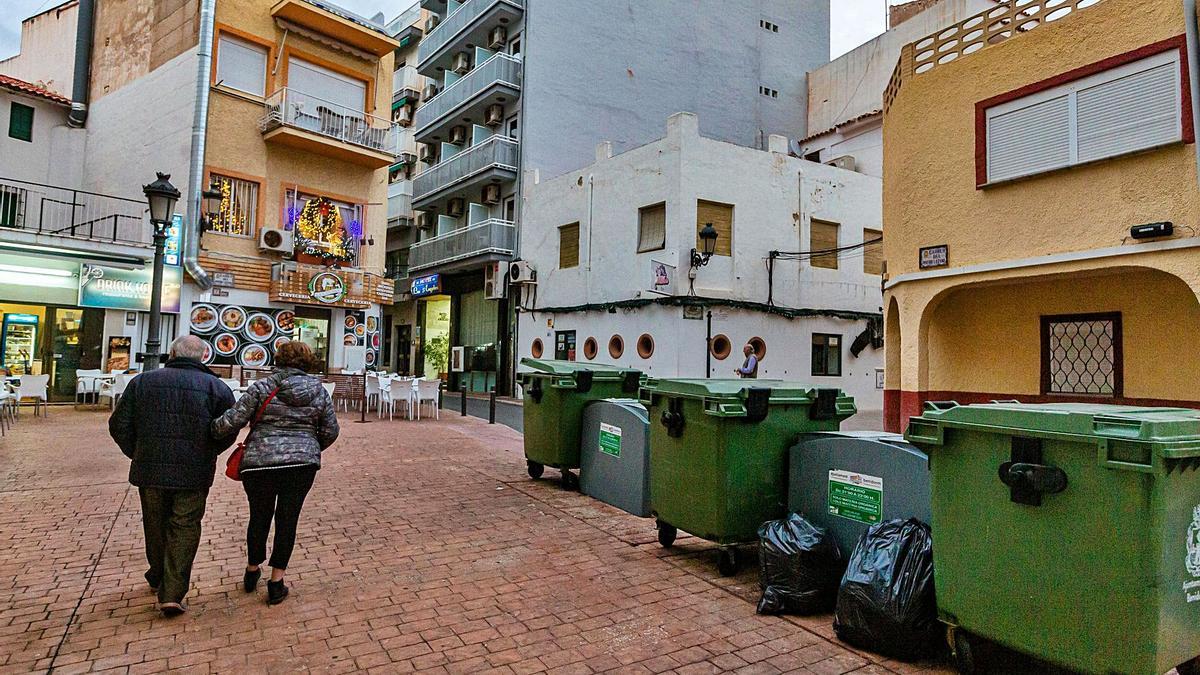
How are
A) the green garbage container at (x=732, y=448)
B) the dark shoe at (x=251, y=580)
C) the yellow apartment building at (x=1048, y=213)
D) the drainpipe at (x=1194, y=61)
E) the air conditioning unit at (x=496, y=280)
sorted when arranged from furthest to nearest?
the air conditioning unit at (x=496, y=280)
the yellow apartment building at (x=1048, y=213)
the drainpipe at (x=1194, y=61)
the green garbage container at (x=732, y=448)
the dark shoe at (x=251, y=580)

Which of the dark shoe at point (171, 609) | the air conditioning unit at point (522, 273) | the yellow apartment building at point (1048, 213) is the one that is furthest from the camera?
the air conditioning unit at point (522, 273)

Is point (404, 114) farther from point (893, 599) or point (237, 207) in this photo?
point (893, 599)

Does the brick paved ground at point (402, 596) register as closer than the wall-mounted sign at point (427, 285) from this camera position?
Yes

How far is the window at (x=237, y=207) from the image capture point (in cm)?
1692

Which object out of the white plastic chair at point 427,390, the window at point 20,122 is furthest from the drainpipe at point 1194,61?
the window at point 20,122

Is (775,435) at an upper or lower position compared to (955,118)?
lower

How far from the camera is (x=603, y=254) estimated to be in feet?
65.5

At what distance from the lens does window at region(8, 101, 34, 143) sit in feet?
56.6

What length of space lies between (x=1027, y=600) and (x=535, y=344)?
64.8ft

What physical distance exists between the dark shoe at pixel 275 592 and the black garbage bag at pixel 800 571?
3035 mm

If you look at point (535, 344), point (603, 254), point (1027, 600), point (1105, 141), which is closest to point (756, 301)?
point (603, 254)

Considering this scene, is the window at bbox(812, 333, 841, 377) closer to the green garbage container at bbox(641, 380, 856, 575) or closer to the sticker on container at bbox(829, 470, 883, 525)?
the green garbage container at bbox(641, 380, 856, 575)

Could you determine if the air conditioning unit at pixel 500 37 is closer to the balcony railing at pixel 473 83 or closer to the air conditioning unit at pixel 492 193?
the balcony railing at pixel 473 83

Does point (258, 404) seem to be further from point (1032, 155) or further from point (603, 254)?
point (603, 254)
